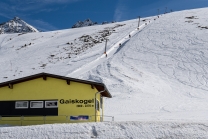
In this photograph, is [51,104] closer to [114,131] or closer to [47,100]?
[47,100]

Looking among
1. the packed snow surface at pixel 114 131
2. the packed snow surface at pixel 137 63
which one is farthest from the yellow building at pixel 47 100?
the packed snow surface at pixel 137 63

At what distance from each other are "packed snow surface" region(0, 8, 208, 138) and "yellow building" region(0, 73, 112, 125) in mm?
3969

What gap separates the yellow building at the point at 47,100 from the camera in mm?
21500

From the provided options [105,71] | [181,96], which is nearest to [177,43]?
[105,71]

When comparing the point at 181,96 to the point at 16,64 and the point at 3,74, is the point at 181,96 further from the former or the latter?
the point at 16,64

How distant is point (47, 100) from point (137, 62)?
30.4 meters

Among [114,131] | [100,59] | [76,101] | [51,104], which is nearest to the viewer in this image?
[114,131]

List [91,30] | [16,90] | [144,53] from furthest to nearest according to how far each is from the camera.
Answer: [91,30] → [144,53] → [16,90]

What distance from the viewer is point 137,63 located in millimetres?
50438

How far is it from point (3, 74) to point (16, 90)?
31.3 metres

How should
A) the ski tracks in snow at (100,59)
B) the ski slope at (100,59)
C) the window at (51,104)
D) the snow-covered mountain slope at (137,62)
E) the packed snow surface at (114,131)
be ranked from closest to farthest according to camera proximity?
the packed snow surface at (114,131) < the window at (51,104) < the snow-covered mountain slope at (137,62) < the ski tracks in snow at (100,59) < the ski slope at (100,59)

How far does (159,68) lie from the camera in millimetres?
48562

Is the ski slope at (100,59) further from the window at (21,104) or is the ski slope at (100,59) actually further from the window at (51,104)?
the window at (51,104)

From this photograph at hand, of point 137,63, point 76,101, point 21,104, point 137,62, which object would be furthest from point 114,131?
point 137,62
